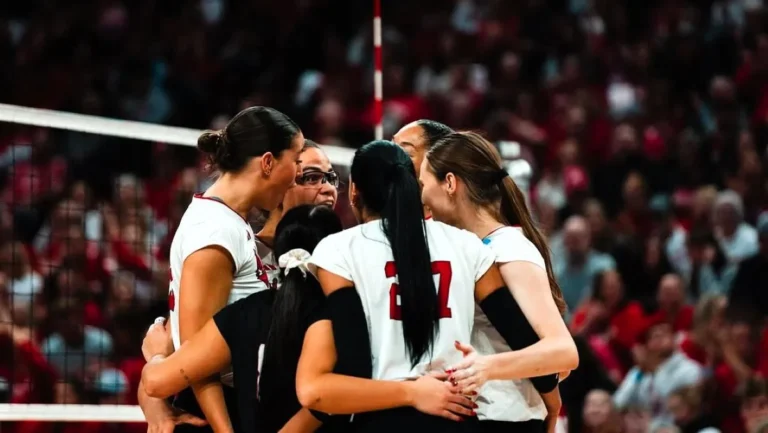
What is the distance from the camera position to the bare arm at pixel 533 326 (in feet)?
12.3

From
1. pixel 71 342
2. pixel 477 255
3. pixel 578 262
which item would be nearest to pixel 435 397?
pixel 477 255

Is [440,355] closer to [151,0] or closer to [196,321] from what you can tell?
[196,321]

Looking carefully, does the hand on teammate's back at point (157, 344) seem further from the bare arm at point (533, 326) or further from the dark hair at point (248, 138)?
the bare arm at point (533, 326)

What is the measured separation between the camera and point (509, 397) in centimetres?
389

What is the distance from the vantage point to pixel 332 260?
3754 mm

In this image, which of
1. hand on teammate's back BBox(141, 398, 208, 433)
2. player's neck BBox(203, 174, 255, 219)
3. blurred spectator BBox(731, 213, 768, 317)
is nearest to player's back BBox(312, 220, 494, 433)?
player's neck BBox(203, 174, 255, 219)

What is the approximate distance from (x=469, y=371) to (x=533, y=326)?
0.31 meters

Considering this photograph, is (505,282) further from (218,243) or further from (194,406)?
(194,406)

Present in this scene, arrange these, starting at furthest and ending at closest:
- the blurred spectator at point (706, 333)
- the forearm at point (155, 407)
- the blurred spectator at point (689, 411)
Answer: the blurred spectator at point (706, 333), the blurred spectator at point (689, 411), the forearm at point (155, 407)

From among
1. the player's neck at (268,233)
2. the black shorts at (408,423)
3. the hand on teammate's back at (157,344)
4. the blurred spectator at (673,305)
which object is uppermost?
the player's neck at (268,233)

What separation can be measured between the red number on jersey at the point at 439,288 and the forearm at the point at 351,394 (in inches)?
8.6

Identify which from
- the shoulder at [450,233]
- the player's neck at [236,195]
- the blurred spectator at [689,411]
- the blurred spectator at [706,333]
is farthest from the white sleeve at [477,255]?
the blurred spectator at [706,333]

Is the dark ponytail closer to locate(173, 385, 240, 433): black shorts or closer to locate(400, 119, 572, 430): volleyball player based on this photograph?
locate(400, 119, 572, 430): volleyball player

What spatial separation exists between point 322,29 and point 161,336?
12019 mm
